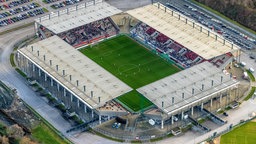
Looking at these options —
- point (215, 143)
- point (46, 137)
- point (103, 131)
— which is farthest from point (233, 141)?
point (46, 137)

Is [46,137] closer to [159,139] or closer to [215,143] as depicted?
[159,139]

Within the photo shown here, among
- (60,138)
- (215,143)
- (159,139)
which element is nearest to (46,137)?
(60,138)

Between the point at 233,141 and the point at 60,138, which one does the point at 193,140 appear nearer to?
the point at 233,141

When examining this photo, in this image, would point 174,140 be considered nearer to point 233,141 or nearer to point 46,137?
point 233,141

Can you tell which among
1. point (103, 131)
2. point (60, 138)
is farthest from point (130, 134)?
point (60, 138)

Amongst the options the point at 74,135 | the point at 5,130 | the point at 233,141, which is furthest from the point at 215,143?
the point at 5,130

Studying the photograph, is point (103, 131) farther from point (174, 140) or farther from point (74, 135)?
point (174, 140)
